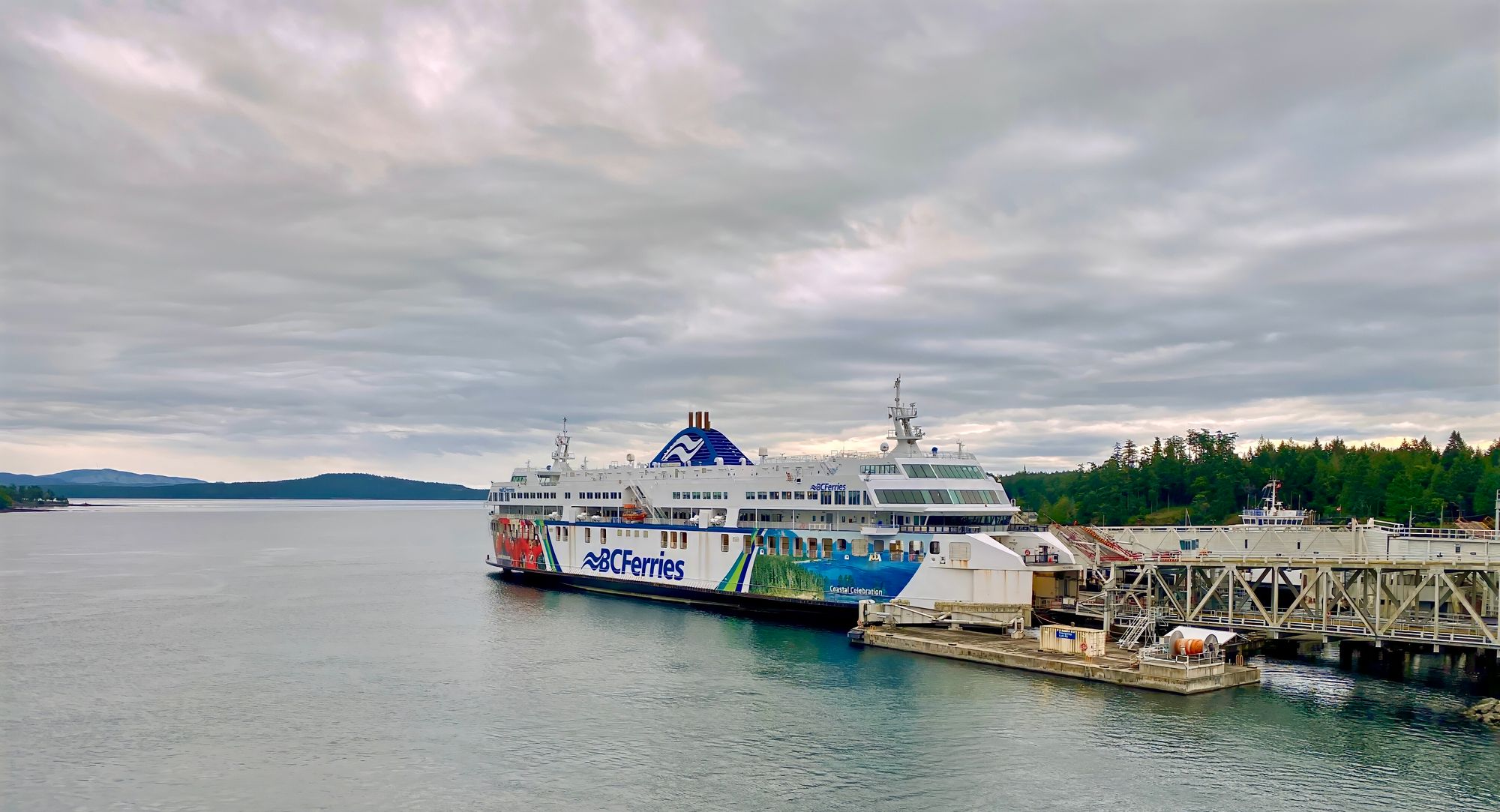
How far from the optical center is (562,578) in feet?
279

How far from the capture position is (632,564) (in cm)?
7762

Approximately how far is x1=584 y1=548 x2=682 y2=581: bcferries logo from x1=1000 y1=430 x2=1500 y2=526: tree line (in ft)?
201

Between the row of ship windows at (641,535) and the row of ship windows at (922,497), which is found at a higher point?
the row of ship windows at (922,497)

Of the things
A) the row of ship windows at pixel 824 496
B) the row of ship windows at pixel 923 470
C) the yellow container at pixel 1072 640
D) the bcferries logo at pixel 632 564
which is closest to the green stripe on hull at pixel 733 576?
the row of ship windows at pixel 824 496

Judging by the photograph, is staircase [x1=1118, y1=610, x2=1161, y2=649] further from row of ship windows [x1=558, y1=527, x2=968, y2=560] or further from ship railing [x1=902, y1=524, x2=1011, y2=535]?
ship railing [x1=902, y1=524, x2=1011, y2=535]

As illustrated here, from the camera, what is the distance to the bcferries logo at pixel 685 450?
8100 cm

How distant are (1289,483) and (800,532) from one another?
3455 inches

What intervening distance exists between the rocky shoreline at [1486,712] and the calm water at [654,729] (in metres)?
1.16

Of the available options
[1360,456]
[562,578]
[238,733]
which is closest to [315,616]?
[562,578]

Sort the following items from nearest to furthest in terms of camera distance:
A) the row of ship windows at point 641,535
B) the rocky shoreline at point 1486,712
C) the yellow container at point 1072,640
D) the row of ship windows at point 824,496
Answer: the rocky shoreline at point 1486,712
the yellow container at point 1072,640
the row of ship windows at point 824,496
the row of ship windows at point 641,535

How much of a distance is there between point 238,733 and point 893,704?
83.8 ft

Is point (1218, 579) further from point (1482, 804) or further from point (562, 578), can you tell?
point (562, 578)

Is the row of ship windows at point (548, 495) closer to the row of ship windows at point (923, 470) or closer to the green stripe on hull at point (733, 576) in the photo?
the green stripe on hull at point (733, 576)

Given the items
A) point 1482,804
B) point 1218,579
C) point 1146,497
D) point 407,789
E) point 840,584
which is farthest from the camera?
point 1146,497
